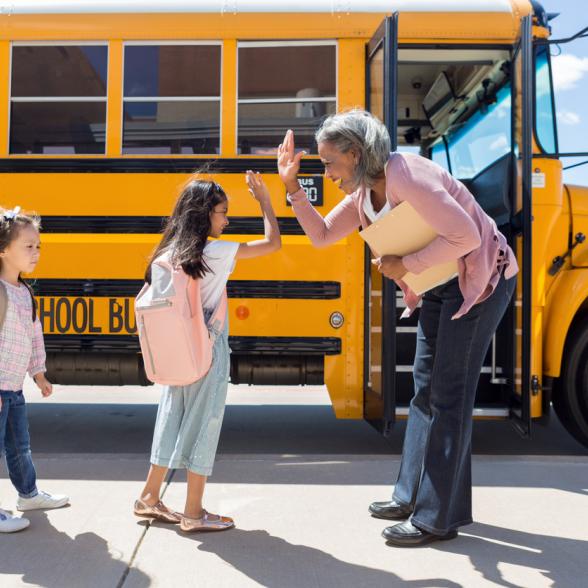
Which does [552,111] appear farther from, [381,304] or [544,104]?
[381,304]

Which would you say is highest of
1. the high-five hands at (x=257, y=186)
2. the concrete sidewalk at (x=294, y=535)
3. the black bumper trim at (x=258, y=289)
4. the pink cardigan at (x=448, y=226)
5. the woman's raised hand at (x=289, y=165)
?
the woman's raised hand at (x=289, y=165)

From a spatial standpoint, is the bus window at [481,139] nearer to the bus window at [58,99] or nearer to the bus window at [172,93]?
the bus window at [172,93]

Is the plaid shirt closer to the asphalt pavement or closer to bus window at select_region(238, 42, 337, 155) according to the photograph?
the asphalt pavement

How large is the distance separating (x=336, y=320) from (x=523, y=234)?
1057 millimetres

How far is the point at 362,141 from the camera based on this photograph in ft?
7.64

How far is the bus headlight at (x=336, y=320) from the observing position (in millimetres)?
3764

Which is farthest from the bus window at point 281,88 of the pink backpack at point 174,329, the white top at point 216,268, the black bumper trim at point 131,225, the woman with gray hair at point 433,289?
the pink backpack at point 174,329

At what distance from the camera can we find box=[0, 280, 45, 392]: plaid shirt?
2.59 metres

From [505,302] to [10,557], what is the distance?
6.24ft

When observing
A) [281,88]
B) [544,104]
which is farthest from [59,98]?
[544,104]

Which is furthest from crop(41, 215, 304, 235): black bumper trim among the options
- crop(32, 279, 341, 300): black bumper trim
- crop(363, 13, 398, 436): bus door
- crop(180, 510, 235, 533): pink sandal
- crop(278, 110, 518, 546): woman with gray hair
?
crop(180, 510, 235, 533): pink sandal

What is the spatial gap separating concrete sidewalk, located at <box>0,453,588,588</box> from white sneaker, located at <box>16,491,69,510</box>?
0.04 metres

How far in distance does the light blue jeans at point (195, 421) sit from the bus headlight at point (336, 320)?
1229 mm

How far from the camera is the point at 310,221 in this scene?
2639 mm
